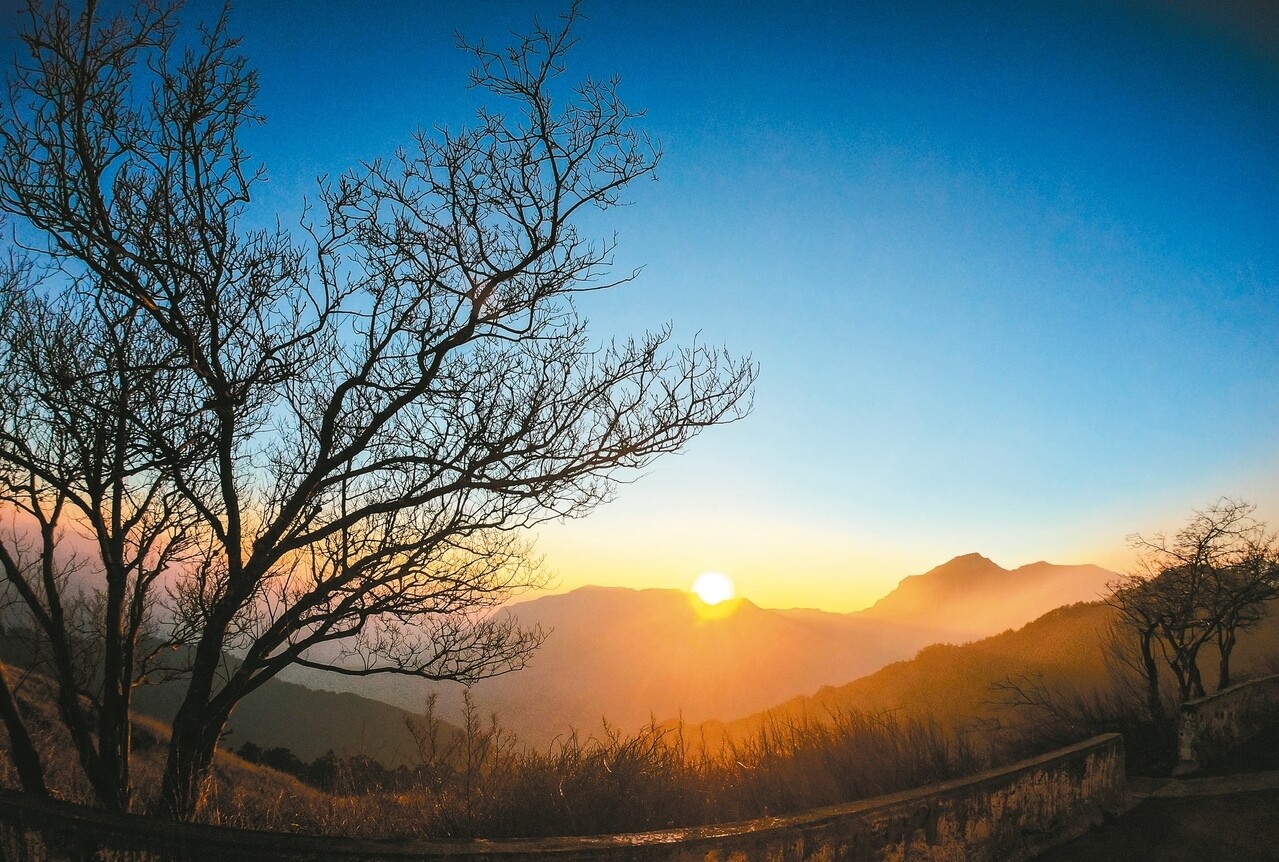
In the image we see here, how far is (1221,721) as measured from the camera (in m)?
9.27

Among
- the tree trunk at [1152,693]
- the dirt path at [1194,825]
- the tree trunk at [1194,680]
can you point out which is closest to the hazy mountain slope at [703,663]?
the tree trunk at [1194,680]

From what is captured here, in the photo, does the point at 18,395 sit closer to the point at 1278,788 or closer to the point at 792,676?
the point at 1278,788

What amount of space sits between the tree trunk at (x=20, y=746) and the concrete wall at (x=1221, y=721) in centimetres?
1190

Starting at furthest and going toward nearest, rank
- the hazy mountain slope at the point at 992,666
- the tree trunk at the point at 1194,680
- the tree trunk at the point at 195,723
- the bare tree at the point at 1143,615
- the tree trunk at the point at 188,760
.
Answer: the hazy mountain slope at the point at 992,666, the tree trunk at the point at 1194,680, the bare tree at the point at 1143,615, the tree trunk at the point at 195,723, the tree trunk at the point at 188,760

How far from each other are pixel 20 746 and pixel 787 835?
540 centimetres

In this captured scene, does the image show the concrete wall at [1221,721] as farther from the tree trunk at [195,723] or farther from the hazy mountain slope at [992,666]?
the hazy mountain slope at [992,666]

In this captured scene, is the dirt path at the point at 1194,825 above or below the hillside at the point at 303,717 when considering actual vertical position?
above

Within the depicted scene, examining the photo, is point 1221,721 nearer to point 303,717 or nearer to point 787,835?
point 787,835

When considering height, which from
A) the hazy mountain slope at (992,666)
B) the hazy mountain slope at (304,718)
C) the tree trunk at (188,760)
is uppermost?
the tree trunk at (188,760)

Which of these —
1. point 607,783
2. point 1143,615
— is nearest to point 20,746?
point 607,783

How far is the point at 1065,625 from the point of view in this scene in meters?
40.7

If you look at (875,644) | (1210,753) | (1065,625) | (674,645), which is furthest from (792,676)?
(1210,753)

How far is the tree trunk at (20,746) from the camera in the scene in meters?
4.56

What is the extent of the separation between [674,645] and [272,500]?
17944 centimetres
